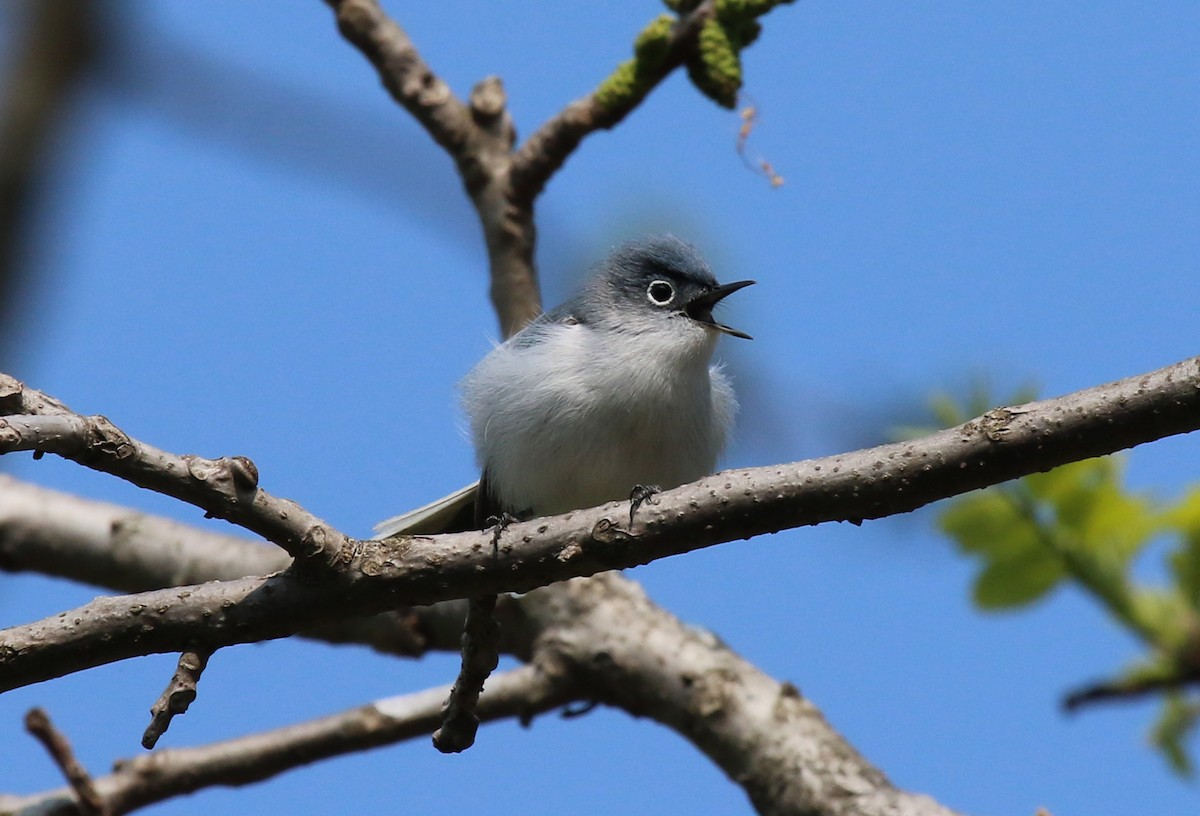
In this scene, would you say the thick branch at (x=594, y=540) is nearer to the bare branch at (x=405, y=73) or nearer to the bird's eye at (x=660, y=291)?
the bird's eye at (x=660, y=291)

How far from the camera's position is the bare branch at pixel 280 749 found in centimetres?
440

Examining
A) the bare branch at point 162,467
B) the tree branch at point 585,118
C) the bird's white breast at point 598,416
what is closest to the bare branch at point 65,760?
the bare branch at point 162,467

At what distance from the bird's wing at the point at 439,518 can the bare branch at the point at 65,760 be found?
4.29ft

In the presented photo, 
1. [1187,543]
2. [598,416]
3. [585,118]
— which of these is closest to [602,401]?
[598,416]

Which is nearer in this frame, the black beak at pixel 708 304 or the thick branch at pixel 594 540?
the thick branch at pixel 594 540

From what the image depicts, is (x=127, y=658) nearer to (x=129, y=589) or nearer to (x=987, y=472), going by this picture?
(x=987, y=472)

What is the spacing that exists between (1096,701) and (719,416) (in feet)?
6.74

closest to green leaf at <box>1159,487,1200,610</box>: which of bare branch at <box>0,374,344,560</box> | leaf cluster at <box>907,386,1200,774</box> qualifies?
leaf cluster at <box>907,386,1200,774</box>

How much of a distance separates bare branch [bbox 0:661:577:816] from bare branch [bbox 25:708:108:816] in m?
0.48

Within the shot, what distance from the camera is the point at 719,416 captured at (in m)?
4.81

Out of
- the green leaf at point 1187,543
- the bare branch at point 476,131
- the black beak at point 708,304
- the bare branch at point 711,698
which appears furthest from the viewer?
the bare branch at point 476,131

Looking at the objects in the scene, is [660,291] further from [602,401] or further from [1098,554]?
[1098,554]

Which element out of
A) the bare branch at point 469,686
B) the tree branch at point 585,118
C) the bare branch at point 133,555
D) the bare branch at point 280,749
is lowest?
the bare branch at point 469,686

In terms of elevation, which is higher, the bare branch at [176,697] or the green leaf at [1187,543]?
the green leaf at [1187,543]
